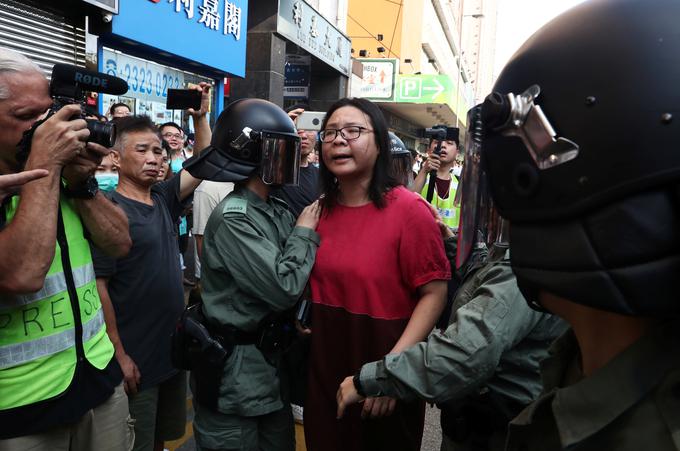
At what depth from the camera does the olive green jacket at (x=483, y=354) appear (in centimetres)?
143

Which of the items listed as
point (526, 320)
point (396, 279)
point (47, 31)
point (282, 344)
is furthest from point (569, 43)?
point (47, 31)

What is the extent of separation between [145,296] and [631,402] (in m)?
2.17

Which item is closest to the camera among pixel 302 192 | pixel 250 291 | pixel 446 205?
pixel 250 291

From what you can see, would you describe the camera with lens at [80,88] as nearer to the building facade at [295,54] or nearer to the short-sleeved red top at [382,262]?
the short-sleeved red top at [382,262]

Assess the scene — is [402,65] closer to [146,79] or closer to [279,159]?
[146,79]

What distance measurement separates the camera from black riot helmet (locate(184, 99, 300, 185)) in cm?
215

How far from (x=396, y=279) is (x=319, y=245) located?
33 cm

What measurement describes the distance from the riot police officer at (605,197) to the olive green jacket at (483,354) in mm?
498

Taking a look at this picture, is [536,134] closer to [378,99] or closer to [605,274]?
[605,274]

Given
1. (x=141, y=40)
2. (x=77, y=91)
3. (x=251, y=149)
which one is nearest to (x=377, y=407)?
(x=251, y=149)

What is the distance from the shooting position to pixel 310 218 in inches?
81.7

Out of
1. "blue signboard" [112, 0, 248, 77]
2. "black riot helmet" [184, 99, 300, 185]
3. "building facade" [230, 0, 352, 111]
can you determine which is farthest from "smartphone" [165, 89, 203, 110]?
"building facade" [230, 0, 352, 111]

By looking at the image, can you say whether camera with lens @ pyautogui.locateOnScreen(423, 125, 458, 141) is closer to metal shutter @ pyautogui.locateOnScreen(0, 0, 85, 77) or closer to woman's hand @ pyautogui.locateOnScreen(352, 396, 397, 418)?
woman's hand @ pyautogui.locateOnScreen(352, 396, 397, 418)

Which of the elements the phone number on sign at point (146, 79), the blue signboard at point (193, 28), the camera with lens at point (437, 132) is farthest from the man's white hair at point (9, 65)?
the phone number on sign at point (146, 79)
